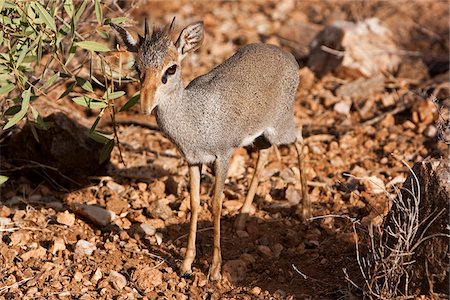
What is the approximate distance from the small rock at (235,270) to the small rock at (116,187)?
1446 millimetres

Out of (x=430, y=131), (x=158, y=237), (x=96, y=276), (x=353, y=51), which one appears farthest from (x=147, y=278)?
(x=353, y=51)

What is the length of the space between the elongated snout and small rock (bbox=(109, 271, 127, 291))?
1172mm

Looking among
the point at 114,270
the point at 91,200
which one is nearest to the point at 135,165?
the point at 91,200

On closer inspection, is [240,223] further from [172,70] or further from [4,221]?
[4,221]

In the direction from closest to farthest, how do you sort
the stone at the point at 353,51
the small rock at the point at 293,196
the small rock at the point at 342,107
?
the small rock at the point at 293,196 < the small rock at the point at 342,107 < the stone at the point at 353,51

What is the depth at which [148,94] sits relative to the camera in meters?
4.38

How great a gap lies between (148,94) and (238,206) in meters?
1.78

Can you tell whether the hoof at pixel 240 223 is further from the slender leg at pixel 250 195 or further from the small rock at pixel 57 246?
the small rock at pixel 57 246

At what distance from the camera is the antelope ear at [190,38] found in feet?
15.3

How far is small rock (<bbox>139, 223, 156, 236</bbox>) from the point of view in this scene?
5.38m

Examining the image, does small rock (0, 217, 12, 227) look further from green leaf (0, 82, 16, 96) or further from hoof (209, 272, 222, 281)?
hoof (209, 272, 222, 281)

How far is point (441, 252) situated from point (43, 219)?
301 cm

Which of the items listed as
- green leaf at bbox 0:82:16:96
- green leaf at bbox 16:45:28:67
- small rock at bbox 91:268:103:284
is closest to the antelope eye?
green leaf at bbox 16:45:28:67

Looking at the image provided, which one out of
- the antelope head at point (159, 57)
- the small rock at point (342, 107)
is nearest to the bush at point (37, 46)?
the antelope head at point (159, 57)
